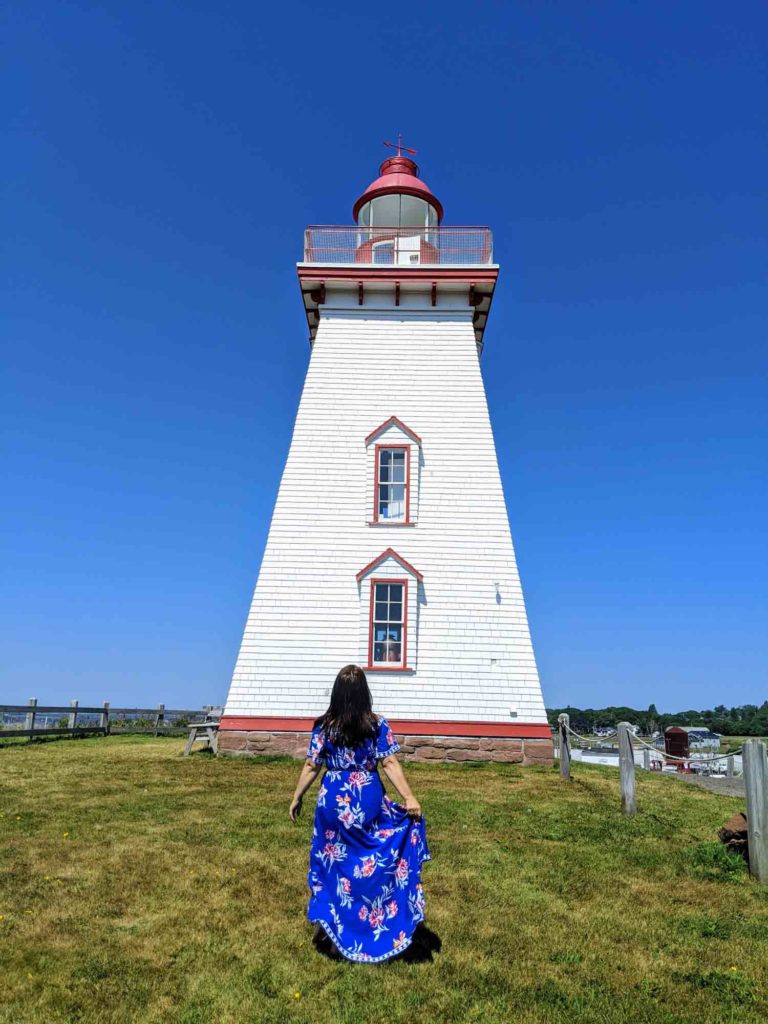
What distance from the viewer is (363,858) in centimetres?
557

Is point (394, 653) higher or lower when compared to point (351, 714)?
higher

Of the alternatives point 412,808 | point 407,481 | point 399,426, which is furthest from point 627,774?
point 399,426

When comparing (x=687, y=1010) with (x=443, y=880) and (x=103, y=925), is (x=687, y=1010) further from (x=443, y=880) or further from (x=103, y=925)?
(x=103, y=925)

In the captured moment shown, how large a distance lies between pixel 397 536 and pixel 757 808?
35.7 ft

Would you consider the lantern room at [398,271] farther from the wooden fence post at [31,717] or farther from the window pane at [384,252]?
the wooden fence post at [31,717]

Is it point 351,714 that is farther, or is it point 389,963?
point 351,714

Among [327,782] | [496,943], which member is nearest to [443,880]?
[496,943]

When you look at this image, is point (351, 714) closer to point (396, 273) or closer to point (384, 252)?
point (396, 273)

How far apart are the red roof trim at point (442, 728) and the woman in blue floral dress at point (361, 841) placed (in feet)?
35.5

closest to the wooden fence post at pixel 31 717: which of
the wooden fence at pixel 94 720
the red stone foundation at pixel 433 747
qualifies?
the wooden fence at pixel 94 720

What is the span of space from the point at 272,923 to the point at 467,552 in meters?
11.8

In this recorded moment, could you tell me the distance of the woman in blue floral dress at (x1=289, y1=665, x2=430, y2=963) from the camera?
5480 mm

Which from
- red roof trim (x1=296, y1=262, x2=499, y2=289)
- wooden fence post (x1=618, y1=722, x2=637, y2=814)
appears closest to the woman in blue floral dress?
wooden fence post (x1=618, y1=722, x2=637, y2=814)

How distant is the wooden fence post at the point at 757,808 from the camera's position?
24.3 feet
